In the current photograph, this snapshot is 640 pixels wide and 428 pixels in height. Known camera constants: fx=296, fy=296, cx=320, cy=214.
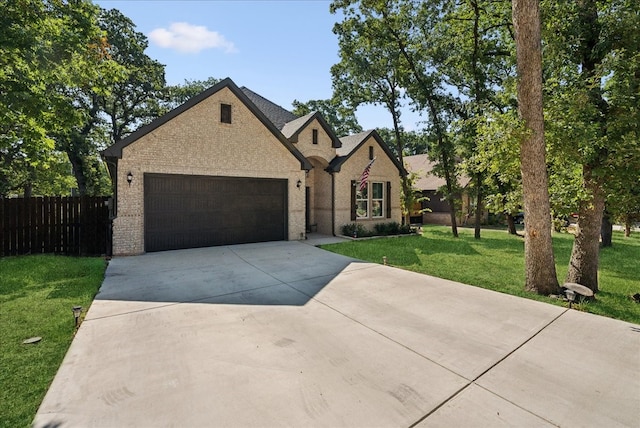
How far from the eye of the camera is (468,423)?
2.60 m

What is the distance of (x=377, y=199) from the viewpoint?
56.1 feet

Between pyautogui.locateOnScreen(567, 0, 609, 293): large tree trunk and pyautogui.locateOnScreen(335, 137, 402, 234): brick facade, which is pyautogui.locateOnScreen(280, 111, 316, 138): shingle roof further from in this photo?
pyautogui.locateOnScreen(567, 0, 609, 293): large tree trunk

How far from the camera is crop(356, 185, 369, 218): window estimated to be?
16.4 metres

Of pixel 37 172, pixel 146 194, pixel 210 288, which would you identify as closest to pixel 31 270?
pixel 146 194

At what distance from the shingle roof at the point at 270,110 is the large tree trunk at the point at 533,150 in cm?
1296

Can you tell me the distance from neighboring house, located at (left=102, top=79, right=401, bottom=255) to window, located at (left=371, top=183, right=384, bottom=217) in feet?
5.97

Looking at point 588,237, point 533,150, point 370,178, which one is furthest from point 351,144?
point 588,237

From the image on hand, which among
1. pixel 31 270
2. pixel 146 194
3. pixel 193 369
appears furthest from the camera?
pixel 146 194

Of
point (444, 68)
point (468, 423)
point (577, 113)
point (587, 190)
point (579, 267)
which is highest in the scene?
point (444, 68)

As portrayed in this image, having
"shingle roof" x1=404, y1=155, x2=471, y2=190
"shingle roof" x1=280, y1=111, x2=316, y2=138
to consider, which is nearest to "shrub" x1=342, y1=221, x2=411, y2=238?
"shingle roof" x1=280, y1=111, x2=316, y2=138

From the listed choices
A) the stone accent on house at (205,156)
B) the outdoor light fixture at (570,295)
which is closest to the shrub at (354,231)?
the stone accent on house at (205,156)

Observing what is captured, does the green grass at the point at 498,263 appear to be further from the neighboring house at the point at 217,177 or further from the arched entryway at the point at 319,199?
the neighboring house at the point at 217,177

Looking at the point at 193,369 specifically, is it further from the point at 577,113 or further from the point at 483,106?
the point at 577,113

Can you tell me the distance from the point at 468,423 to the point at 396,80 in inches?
787
